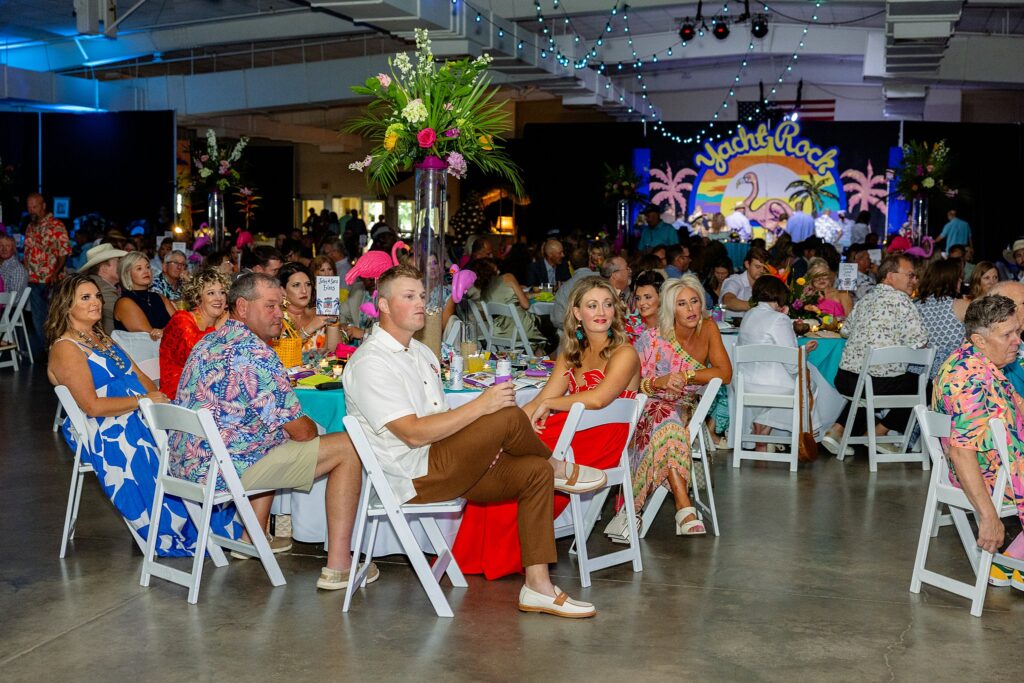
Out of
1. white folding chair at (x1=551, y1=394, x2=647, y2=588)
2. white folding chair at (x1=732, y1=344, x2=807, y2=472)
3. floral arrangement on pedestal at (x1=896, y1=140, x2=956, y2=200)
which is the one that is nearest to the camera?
white folding chair at (x1=551, y1=394, x2=647, y2=588)

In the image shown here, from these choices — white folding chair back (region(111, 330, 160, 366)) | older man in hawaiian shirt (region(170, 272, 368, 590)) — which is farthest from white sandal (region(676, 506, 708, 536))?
white folding chair back (region(111, 330, 160, 366))

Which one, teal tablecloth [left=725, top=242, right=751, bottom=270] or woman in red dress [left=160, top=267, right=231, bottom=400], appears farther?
teal tablecloth [left=725, top=242, right=751, bottom=270]

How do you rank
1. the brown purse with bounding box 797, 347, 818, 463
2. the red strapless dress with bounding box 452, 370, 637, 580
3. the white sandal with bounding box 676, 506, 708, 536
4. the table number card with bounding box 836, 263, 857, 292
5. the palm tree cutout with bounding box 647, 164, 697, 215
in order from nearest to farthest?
the red strapless dress with bounding box 452, 370, 637, 580
the white sandal with bounding box 676, 506, 708, 536
the brown purse with bounding box 797, 347, 818, 463
the table number card with bounding box 836, 263, 857, 292
the palm tree cutout with bounding box 647, 164, 697, 215

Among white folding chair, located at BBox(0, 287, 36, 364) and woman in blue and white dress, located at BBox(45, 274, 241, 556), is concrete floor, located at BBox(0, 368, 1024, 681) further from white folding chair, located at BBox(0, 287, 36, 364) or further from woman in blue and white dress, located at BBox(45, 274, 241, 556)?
white folding chair, located at BBox(0, 287, 36, 364)

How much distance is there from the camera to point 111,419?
4344 millimetres

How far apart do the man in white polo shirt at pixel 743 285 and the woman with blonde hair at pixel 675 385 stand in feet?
7.62

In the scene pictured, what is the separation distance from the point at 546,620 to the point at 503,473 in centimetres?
51

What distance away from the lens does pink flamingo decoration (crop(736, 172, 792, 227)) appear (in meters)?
19.6

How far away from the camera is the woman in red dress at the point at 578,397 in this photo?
4.22 metres

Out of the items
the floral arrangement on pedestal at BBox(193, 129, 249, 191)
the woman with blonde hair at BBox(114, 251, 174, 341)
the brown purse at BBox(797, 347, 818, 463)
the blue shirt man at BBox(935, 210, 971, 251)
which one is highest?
the floral arrangement on pedestal at BBox(193, 129, 249, 191)

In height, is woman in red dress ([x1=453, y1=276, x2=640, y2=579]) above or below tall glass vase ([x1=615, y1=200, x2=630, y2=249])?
below

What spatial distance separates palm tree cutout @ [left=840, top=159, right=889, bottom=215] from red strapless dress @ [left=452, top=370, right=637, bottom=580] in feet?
52.6

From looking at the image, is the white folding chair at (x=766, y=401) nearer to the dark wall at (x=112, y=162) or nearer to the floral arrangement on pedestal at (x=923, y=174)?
the floral arrangement on pedestal at (x=923, y=174)

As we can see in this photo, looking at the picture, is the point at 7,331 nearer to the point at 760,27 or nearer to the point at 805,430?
the point at 805,430
